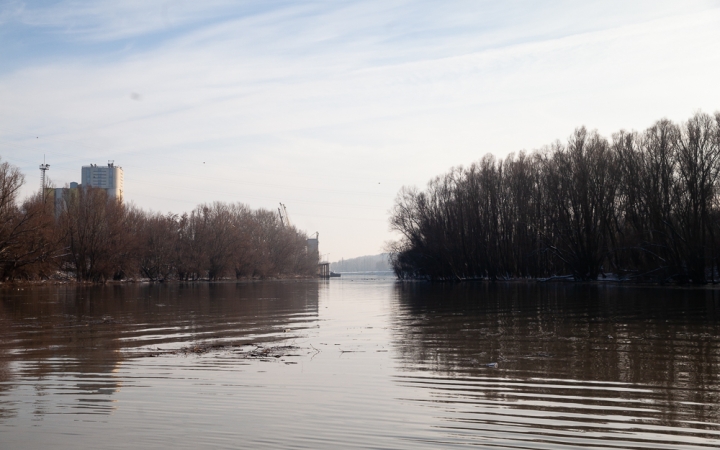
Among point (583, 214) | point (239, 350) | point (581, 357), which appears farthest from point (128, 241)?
point (581, 357)

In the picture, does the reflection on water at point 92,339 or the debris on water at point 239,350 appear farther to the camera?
the debris on water at point 239,350

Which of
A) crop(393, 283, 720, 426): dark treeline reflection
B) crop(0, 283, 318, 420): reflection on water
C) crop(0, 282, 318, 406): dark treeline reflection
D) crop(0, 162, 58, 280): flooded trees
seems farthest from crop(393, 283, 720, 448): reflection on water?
crop(0, 162, 58, 280): flooded trees

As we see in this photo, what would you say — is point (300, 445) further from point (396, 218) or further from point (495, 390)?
point (396, 218)

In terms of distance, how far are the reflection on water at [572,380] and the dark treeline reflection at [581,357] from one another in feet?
0.07

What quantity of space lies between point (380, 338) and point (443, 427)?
10232 millimetres

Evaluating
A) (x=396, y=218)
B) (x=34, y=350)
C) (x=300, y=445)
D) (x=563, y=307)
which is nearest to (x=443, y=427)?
(x=300, y=445)

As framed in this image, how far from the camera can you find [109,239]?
281 feet

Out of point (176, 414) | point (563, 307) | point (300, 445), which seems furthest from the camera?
point (563, 307)

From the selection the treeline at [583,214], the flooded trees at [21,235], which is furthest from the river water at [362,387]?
the flooded trees at [21,235]

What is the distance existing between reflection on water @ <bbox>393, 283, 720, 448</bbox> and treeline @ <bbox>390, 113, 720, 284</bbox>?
130 feet

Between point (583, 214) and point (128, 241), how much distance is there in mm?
60637

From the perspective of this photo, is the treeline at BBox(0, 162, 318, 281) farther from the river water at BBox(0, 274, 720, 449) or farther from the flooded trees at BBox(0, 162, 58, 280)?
the river water at BBox(0, 274, 720, 449)

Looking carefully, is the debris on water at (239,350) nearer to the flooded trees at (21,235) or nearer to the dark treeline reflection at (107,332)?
the dark treeline reflection at (107,332)

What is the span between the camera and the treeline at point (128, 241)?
213 feet
